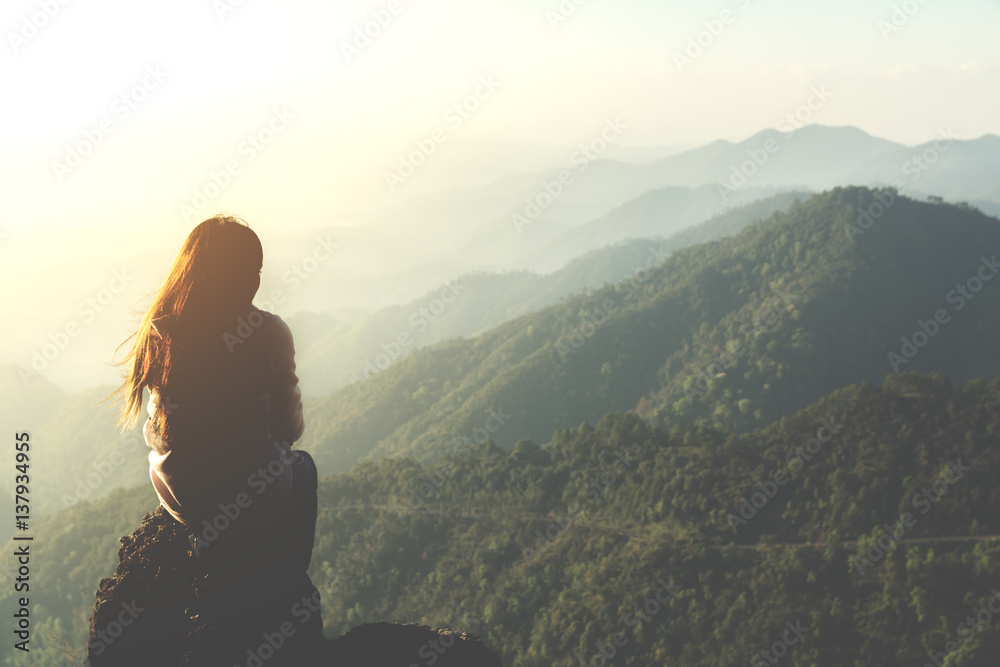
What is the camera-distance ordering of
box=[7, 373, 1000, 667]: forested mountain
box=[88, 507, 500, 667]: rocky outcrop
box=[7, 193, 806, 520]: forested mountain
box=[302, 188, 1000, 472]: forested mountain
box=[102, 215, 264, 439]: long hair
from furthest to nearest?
1. box=[7, 193, 806, 520]: forested mountain
2. box=[302, 188, 1000, 472]: forested mountain
3. box=[7, 373, 1000, 667]: forested mountain
4. box=[88, 507, 500, 667]: rocky outcrop
5. box=[102, 215, 264, 439]: long hair

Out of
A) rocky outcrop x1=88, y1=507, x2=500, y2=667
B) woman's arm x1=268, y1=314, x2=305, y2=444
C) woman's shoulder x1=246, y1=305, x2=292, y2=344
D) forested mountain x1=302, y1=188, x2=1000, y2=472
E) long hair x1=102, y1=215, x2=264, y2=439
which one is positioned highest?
long hair x1=102, y1=215, x2=264, y2=439

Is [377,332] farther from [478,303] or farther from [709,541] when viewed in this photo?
[709,541]

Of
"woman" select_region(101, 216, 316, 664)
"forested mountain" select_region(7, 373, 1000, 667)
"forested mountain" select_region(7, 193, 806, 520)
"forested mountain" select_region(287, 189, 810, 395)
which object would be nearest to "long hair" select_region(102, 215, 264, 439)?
"woman" select_region(101, 216, 316, 664)

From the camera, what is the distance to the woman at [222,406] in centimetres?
412

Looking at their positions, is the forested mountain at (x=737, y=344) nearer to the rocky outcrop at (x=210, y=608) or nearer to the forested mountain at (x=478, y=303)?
the rocky outcrop at (x=210, y=608)

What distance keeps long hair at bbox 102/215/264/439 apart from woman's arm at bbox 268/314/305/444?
328mm

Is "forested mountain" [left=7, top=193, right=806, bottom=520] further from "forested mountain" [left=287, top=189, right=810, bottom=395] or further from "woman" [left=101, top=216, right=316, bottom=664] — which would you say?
"woman" [left=101, top=216, right=316, bottom=664]

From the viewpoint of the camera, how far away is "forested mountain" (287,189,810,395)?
139875 millimetres

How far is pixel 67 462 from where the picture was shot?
318 ft

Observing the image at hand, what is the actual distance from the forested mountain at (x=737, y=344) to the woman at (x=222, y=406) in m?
52.2

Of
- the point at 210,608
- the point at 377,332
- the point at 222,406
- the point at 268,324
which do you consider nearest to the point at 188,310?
the point at 268,324

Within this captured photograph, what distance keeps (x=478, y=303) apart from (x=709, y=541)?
133 meters

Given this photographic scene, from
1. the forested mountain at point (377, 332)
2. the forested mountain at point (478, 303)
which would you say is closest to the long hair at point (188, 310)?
the forested mountain at point (377, 332)

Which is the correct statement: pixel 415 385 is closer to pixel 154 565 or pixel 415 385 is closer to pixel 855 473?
pixel 855 473
